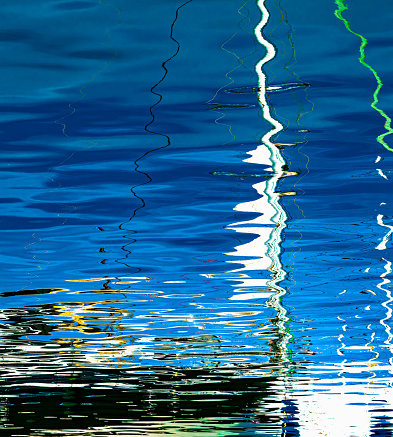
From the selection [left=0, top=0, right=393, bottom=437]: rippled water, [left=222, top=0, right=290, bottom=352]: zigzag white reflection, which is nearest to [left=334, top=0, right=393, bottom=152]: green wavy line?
[left=0, top=0, right=393, bottom=437]: rippled water

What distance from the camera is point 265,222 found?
5465mm

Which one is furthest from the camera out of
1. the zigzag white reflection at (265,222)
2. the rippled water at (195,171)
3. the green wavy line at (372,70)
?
the zigzag white reflection at (265,222)

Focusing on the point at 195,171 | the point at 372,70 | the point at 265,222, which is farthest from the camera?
the point at 265,222

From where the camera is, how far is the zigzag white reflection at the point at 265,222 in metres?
3.70

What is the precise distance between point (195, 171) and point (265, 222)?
1.11 meters

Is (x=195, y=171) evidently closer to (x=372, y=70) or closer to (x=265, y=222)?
(x=265, y=222)

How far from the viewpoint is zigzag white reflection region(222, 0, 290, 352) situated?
3.70 m

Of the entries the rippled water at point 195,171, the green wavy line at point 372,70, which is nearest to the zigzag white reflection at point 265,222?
the rippled water at point 195,171

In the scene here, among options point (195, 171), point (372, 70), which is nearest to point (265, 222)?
point (195, 171)

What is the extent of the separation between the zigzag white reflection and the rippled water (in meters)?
0.02

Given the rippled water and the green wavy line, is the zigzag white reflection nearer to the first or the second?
the rippled water

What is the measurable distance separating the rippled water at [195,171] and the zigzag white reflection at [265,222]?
0.02m

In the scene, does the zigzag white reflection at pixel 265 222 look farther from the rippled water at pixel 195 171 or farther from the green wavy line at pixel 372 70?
the green wavy line at pixel 372 70

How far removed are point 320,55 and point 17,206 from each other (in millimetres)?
2905
